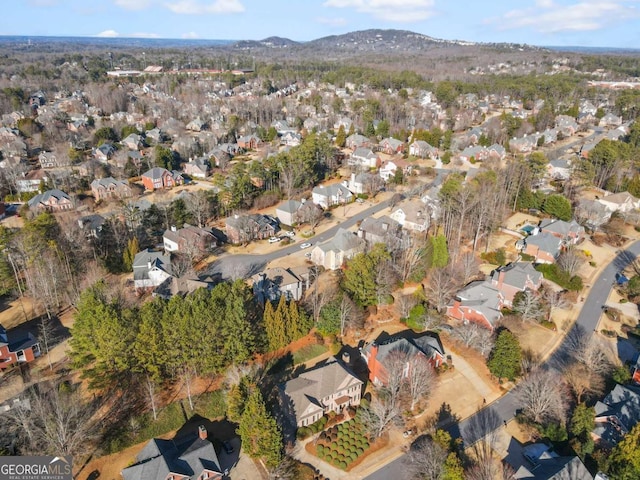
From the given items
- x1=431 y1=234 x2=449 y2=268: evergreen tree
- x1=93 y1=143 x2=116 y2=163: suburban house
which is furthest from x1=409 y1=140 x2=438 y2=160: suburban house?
x1=93 y1=143 x2=116 y2=163: suburban house

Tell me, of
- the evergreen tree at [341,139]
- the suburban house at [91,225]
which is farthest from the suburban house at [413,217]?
the evergreen tree at [341,139]

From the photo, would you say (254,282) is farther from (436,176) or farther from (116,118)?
(116,118)

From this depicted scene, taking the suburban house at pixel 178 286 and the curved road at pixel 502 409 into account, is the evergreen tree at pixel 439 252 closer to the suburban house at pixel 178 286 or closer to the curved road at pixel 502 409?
the curved road at pixel 502 409

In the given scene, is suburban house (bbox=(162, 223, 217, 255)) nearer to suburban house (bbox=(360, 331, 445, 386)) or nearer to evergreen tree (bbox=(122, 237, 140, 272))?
evergreen tree (bbox=(122, 237, 140, 272))

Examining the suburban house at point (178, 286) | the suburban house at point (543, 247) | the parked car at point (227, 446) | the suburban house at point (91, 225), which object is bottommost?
the parked car at point (227, 446)

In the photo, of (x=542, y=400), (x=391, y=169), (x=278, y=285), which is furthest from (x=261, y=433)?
(x=391, y=169)

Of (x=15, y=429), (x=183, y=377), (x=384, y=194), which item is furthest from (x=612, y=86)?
(x=15, y=429)
